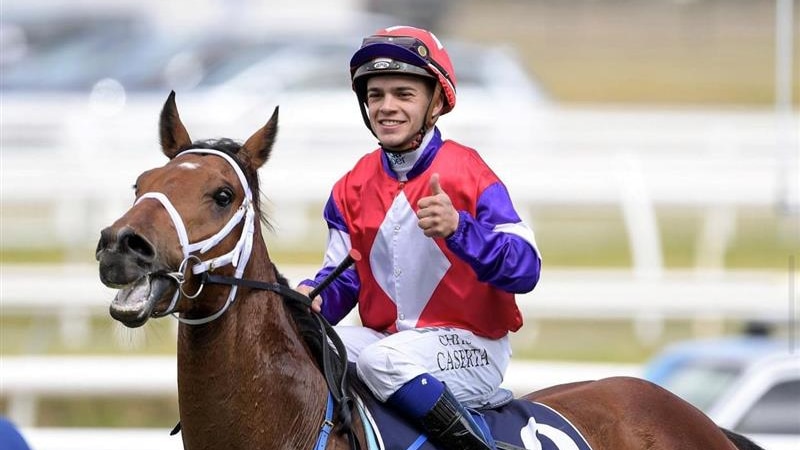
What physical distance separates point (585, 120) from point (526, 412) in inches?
446

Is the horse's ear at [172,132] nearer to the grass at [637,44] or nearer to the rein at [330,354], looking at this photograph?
the rein at [330,354]

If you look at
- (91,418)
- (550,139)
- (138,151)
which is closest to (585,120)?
(550,139)

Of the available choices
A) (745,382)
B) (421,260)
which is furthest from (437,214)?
(745,382)

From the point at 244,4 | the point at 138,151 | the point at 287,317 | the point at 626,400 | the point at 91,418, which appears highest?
the point at 244,4

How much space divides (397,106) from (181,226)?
0.85m

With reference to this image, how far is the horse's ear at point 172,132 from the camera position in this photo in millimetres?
3918

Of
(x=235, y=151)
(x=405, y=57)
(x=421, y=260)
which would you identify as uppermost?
(x=405, y=57)

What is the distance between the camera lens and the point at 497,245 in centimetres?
383

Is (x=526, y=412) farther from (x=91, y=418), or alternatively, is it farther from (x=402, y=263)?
(x=91, y=418)

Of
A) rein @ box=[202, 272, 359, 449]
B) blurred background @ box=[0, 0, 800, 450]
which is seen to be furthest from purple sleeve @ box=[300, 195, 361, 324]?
blurred background @ box=[0, 0, 800, 450]

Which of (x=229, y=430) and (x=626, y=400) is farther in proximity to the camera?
(x=626, y=400)

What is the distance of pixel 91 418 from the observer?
8.30 meters

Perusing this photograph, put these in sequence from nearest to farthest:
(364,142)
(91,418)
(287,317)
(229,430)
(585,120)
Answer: (229,430)
(287,317)
(91,418)
(364,142)
(585,120)

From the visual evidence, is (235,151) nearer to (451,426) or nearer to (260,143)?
(260,143)
